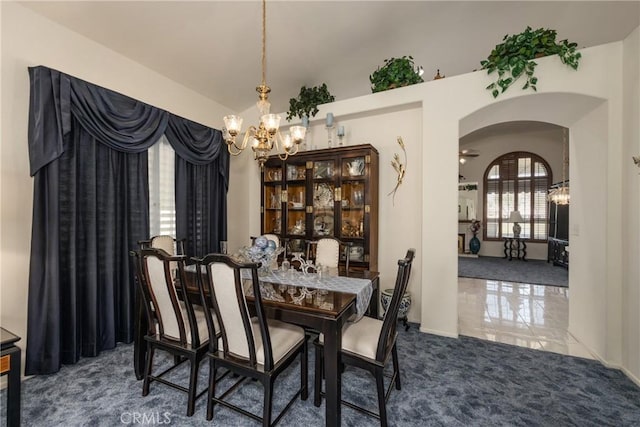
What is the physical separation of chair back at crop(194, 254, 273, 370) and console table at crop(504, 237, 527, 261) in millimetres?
8046

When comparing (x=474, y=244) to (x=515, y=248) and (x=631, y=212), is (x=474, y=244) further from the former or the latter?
(x=631, y=212)

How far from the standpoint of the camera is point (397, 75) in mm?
3027

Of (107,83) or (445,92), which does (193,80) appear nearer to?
(107,83)

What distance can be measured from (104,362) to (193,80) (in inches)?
125

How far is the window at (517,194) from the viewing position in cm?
724

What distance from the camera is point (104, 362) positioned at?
7.59 feet

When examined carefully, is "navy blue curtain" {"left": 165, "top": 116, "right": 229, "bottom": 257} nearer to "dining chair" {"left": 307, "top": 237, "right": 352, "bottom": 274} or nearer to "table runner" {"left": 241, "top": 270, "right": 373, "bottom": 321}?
"table runner" {"left": 241, "top": 270, "right": 373, "bottom": 321}

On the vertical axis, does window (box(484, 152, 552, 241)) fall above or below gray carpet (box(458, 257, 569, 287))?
above

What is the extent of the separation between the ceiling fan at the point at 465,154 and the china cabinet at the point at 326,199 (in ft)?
14.5

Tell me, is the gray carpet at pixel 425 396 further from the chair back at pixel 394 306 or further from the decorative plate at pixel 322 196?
the decorative plate at pixel 322 196

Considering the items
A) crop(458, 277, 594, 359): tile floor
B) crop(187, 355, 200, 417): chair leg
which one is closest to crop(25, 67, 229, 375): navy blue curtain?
crop(187, 355, 200, 417): chair leg

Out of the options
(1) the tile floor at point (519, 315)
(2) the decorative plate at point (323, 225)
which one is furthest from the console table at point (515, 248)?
(2) the decorative plate at point (323, 225)

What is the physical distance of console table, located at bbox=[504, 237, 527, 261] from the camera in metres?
7.31

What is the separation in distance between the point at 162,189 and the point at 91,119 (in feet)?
3.30
